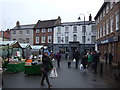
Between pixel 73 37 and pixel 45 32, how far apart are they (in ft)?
29.7

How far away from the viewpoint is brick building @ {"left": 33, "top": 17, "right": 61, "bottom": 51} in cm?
4550

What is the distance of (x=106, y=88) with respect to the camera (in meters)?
7.76

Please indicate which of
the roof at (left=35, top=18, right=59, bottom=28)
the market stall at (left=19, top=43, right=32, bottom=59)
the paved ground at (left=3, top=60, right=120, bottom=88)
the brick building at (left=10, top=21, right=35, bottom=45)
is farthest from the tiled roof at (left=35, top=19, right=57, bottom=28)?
the paved ground at (left=3, top=60, right=120, bottom=88)

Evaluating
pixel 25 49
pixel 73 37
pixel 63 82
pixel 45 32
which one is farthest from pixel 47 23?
pixel 63 82

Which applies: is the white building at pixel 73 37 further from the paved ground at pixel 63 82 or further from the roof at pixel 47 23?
the paved ground at pixel 63 82

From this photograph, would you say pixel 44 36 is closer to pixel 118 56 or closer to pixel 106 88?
pixel 118 56

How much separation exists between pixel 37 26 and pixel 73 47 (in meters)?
14.3

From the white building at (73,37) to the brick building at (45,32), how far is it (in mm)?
1654

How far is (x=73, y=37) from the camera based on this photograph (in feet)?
140

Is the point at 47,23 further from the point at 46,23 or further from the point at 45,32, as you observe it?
the point at 45,32

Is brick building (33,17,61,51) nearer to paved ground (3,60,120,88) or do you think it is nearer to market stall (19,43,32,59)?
market stall (19,43,32,59)

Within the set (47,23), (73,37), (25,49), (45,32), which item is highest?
(47,23)

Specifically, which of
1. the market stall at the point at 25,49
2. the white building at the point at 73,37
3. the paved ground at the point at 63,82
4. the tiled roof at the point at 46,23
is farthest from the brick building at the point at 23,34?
the paved ground at the point at 63,82

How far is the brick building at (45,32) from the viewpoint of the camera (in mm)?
45500
